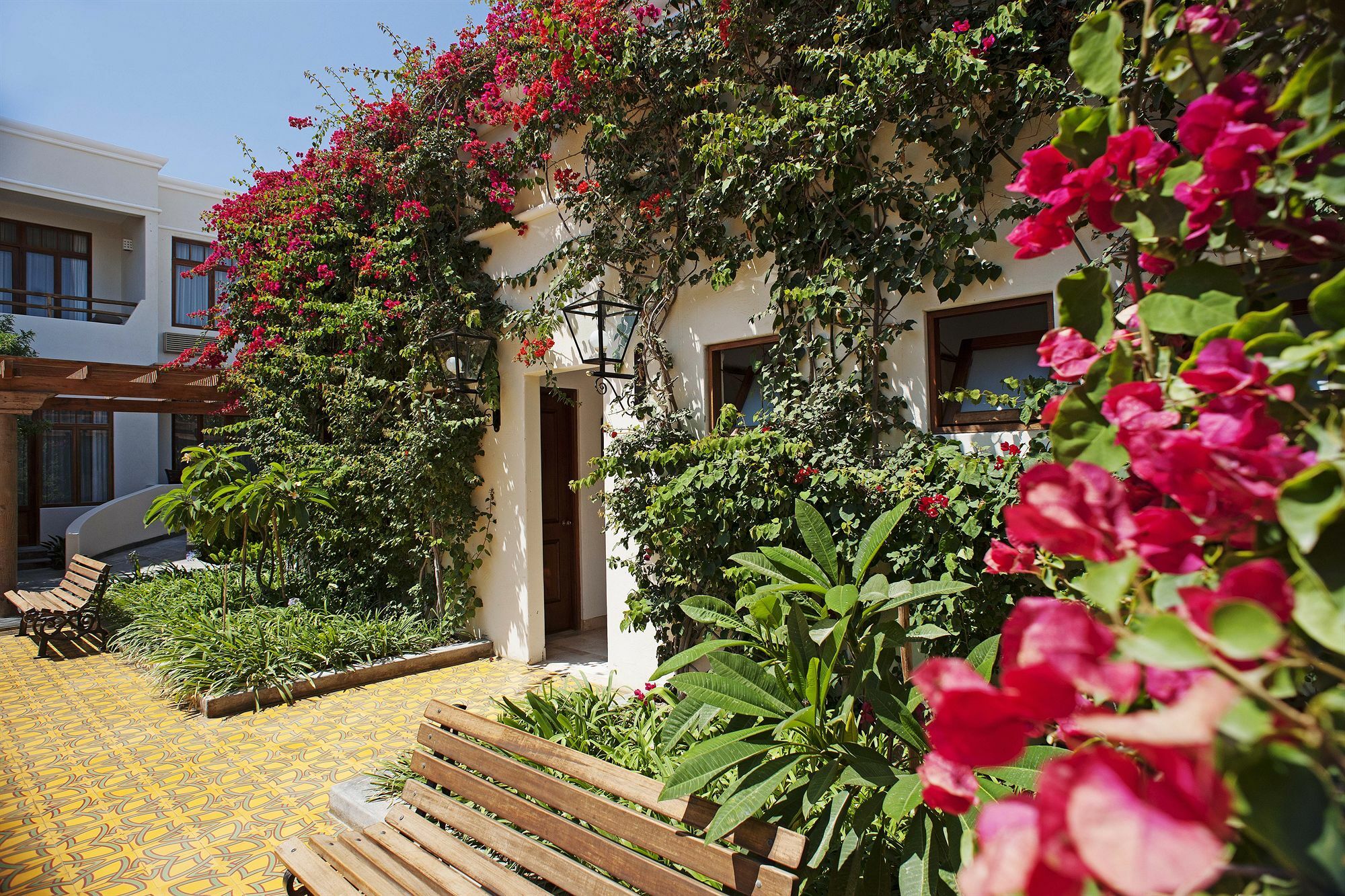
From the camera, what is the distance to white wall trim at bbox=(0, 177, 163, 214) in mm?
13531

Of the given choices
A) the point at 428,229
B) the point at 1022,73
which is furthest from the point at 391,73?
the point at 1022,73

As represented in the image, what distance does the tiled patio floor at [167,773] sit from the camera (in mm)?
3154

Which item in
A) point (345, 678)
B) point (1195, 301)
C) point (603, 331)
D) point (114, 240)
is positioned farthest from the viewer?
point (114, 240)

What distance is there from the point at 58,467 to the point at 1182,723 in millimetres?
19408

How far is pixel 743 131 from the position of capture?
13.2ft

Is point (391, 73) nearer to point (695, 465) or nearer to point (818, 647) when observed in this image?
point (695, 465)

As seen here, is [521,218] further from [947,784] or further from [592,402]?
[947,784]

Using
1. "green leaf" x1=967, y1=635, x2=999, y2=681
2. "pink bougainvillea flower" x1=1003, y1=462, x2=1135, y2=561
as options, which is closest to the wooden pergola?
"green leaf" x1=967, y1=635, x2=999, y2=681

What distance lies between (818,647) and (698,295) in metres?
3.32

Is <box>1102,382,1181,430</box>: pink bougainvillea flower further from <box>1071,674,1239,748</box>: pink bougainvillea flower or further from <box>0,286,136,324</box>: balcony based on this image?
<box>0,286,136,324</box>: balcony

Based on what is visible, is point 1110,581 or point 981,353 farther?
point 981,353

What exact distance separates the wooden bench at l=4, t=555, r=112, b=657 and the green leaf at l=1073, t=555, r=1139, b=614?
29.3ft

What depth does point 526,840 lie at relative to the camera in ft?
6.72

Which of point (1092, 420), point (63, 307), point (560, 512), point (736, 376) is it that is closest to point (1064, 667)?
point (1092, 420)
